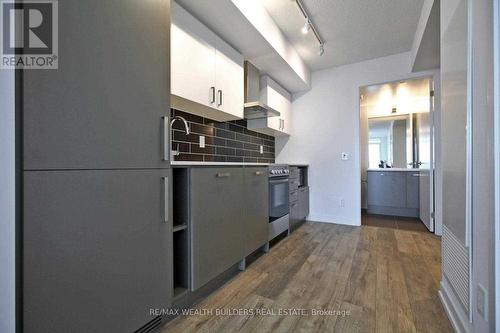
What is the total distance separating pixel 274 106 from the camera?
3.31 metres

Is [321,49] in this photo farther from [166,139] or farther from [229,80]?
[166,139]

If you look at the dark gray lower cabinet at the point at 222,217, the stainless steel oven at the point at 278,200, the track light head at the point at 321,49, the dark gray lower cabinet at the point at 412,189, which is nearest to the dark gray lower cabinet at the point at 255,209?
the dark gray lower cabinet at the point at 222,217

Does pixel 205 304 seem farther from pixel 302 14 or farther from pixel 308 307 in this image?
pixel 302 14

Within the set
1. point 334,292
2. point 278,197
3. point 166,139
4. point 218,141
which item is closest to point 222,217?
point 166,139

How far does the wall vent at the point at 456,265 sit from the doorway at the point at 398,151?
195 centimetres

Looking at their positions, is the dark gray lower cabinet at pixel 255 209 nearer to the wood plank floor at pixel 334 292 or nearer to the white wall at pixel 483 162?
the wood plank floor at pixel 334 292

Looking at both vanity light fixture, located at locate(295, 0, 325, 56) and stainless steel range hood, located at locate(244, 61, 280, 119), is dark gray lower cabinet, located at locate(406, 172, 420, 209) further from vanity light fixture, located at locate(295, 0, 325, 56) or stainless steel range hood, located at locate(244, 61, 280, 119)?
stainless steel range hood, located at locate(244, 61, 280, 119)

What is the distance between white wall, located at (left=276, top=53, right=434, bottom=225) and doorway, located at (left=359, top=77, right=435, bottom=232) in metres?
0.27

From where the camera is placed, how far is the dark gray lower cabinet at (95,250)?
0.78m

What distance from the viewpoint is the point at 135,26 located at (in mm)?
1083

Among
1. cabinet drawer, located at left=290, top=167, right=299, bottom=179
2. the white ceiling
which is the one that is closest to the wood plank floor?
cabinet drawer, located at left=290, top=167, right=299, bottom=179

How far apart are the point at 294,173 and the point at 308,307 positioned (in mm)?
1928

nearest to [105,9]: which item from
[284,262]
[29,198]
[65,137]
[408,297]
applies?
[65,137]

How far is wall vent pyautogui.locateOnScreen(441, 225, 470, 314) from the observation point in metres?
1.16
